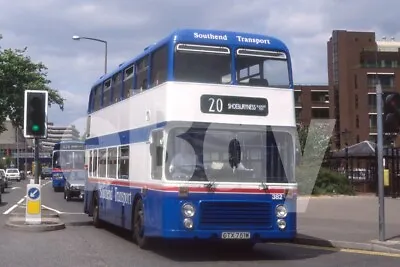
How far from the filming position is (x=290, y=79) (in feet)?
42.1

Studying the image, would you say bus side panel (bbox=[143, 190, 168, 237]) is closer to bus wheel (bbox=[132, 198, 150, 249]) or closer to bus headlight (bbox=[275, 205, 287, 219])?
bus wheel (bbox=[132, 198, 150, 249])

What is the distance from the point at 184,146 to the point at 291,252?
147 inches

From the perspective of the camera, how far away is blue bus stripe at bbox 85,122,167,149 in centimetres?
1305

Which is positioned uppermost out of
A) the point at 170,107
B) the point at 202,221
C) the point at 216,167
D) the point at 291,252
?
the point at 170,107

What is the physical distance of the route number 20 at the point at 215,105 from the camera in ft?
39.9

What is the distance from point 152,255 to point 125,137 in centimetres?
346

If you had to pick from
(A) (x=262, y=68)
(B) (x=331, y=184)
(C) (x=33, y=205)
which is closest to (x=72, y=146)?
(B) (x=331, y=184)

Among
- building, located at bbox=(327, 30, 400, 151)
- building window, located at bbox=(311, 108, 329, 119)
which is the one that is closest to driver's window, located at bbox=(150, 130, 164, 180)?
building, located at bbox=(327, 30, 400, 151)

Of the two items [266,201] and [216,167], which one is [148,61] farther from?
[266,201]

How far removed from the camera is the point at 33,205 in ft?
58.3

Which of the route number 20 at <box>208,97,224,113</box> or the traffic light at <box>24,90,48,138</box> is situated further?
the traffic light at <box>24,90,48,138</box>

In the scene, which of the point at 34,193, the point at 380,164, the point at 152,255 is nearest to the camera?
the point at 152,255

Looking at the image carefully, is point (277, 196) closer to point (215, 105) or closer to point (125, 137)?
point (215, 105)

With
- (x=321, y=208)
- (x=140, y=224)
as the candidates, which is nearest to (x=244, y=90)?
(x=140, y=224)
